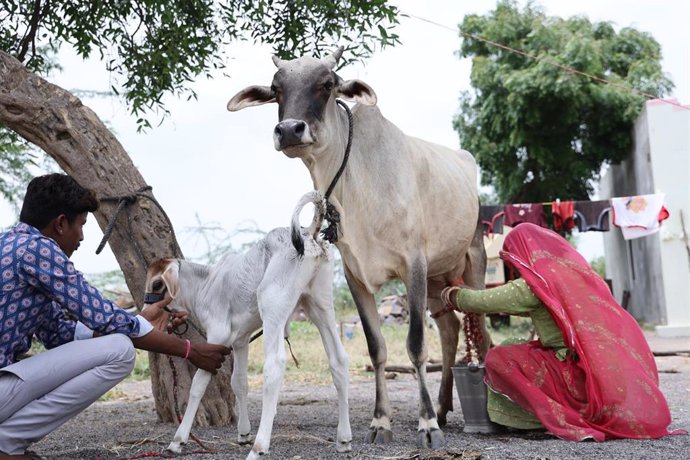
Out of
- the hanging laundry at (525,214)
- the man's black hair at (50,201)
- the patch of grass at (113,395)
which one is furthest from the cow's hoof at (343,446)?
the hanging laundry at (525,214)

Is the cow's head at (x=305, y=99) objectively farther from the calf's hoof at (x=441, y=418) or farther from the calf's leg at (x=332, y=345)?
the calf's hoof at (x=441, y=418)

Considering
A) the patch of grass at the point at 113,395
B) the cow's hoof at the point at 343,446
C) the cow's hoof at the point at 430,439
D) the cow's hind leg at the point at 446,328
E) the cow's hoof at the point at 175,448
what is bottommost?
the patch of grass at the point at 113,395

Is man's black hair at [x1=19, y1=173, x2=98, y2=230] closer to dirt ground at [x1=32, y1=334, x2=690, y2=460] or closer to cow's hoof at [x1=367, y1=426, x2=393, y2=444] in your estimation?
dirt ground at [x1=32, y1=334, x2=690, y2=460]

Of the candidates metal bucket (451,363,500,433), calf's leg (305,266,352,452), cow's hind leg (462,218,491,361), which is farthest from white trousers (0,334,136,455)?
cow's hind leg (462,218,491,361)

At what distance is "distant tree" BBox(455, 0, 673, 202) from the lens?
20.6 meters

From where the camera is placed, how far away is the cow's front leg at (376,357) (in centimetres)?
516

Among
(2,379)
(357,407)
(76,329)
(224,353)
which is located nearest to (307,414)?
(357,407)

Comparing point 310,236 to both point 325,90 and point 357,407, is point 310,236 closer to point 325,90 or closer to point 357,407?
point 325,90

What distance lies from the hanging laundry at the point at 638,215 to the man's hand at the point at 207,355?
40.7 feet

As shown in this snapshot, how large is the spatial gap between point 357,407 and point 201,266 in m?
2.82

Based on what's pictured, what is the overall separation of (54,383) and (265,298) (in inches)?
45.1

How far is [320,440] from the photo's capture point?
5043mm

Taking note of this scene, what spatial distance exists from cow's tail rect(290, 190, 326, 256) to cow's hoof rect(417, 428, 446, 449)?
4.42ft

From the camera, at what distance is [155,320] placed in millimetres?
4996
